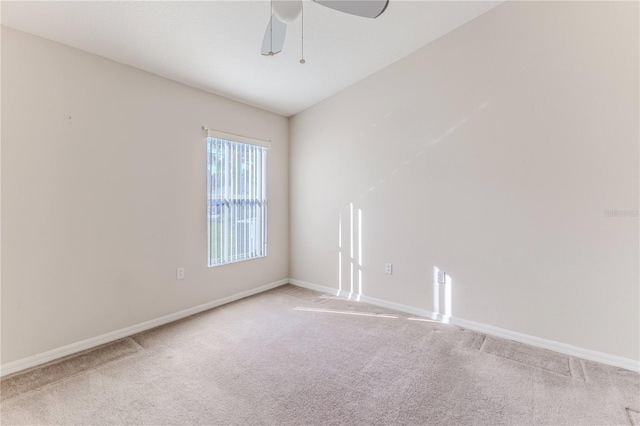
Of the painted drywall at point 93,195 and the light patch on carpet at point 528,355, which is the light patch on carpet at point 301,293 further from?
the light patch on carpet at point 528,355

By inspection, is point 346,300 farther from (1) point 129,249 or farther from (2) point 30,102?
(2) point 30,102

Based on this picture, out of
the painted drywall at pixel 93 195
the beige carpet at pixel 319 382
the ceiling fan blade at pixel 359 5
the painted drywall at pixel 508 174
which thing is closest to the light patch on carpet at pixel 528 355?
the beige carpet at pixel 319 382

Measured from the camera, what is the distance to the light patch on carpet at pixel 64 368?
77.0 inches

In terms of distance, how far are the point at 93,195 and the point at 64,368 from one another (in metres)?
1.32

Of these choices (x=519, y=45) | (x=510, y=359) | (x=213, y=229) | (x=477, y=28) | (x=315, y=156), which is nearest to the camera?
(x=510, y=359)

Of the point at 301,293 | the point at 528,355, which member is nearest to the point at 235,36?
the point at 301,293

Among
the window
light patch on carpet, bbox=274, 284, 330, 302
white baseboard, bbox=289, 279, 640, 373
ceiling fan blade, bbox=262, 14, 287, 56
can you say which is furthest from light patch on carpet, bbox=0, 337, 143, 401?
ceiling fan blade, bbox=262, 14, 287, 56

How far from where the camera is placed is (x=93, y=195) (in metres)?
2.49

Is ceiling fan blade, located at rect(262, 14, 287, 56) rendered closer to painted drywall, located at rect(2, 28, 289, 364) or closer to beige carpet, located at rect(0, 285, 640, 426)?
painted drywall, located at rect(2, 28, 289, 364)

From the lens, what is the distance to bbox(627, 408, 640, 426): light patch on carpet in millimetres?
1666

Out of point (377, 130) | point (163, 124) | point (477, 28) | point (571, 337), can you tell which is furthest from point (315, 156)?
point (571, 337)

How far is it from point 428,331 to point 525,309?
0.85 metres

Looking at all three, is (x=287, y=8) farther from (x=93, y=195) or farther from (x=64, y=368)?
(x=64, y=368)

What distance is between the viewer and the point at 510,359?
234 centimetres
